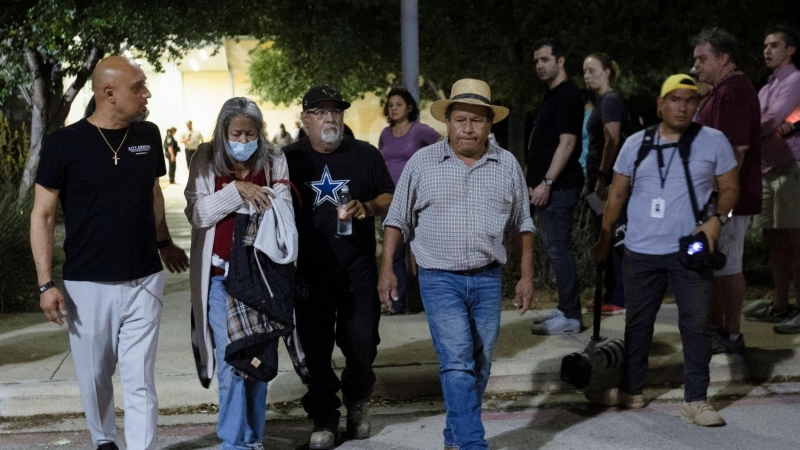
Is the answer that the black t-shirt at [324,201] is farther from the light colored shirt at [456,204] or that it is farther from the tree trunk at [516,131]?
the tree trunk at [516,131]

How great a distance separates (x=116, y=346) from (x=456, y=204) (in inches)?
70.4

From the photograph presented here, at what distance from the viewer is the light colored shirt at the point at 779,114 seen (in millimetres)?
7328

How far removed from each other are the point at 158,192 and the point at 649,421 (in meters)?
3.14

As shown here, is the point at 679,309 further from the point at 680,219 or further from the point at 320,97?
the point at 320,97

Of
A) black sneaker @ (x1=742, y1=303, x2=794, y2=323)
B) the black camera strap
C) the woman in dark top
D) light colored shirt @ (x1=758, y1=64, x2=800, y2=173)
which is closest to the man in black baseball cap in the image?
the black camera strap

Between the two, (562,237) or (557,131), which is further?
(562,237)

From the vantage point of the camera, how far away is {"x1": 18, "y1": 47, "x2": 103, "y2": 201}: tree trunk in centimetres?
1647

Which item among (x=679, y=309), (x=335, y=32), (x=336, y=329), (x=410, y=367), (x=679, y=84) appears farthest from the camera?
(x=335, y=32)

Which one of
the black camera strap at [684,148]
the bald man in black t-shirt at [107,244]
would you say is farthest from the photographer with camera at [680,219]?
the bald man in black t-shirt at [107,244]

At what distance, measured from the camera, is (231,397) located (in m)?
4.99

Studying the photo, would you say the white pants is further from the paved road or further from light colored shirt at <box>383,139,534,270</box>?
light colored shirt at <box>383,139,534,270</box>

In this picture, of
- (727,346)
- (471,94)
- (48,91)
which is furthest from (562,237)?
(48,91)

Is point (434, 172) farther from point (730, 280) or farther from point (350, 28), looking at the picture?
point (350, 28)

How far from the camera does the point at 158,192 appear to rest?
16.7ft
